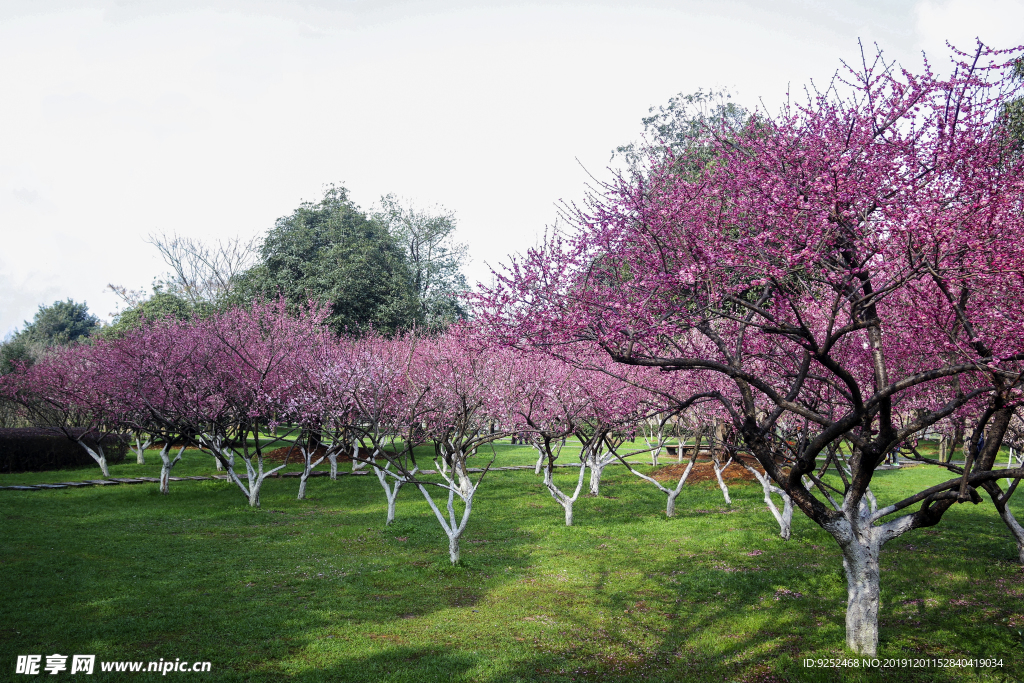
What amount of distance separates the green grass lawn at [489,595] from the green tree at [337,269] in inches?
901

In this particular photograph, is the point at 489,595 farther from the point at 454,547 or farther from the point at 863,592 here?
the point at 863,592

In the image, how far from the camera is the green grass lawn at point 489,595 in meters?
9.86

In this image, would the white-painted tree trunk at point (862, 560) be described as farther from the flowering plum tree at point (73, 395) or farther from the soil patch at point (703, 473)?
the flowering plum tree at point (73, 395)

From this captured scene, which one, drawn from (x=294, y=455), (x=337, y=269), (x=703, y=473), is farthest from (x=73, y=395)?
(x=703, y=473)

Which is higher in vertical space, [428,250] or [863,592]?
[428,250]

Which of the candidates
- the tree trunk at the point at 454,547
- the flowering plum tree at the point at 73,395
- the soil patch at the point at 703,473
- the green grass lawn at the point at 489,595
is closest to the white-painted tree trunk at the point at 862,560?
the green grass lawn at the point at 489,595

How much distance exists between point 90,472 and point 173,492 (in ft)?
34.8

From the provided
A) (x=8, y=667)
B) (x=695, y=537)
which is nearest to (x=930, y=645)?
(x=695, y=537)

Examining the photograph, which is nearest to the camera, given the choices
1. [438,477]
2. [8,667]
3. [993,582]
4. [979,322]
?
[8,667]

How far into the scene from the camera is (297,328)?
31922 mm

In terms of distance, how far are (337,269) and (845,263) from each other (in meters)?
38.7

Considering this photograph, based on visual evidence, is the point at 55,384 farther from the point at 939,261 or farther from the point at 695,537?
the point at 939,261

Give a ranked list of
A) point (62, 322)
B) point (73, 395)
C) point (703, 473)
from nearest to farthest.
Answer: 1. point (703, 473)
2. point (73, 395)
3. point (62, 322)

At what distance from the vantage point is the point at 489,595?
A: 1344 cm
